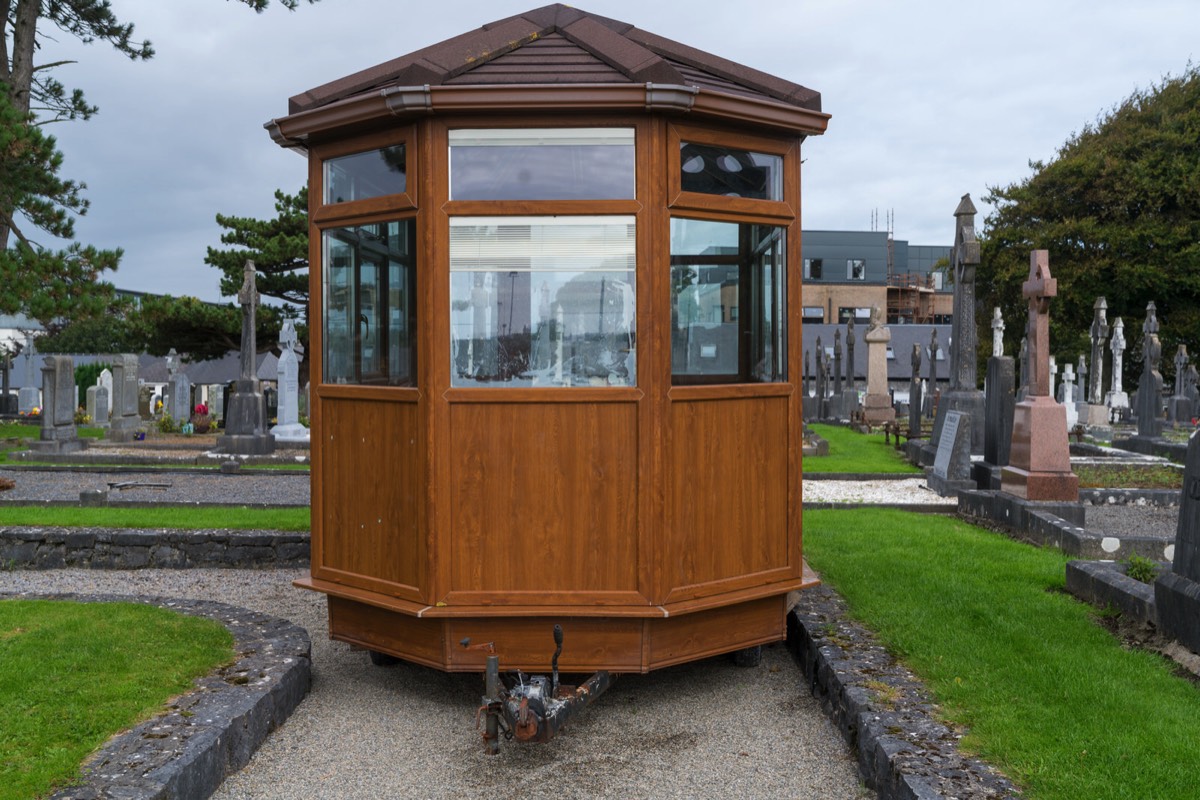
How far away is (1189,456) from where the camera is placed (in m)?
5.51

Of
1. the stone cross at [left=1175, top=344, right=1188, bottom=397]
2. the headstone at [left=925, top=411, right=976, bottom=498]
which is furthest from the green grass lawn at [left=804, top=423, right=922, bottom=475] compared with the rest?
the stone cross at [left=1175, top=344, right=1188, bottom=397]

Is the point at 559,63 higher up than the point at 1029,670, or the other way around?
the point at 559,63

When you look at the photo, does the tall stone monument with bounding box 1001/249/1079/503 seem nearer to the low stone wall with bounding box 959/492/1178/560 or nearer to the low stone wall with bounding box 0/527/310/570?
the low stone wall with bounding box 959/492/1178/560

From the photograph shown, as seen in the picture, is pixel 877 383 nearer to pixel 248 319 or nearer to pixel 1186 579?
pixel 248 319

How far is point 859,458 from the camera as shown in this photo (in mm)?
18531

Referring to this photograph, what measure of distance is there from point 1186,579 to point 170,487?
12420mm

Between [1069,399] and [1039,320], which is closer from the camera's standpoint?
[1039,320]

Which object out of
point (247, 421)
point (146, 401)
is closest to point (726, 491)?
Answer: point (247, 421)

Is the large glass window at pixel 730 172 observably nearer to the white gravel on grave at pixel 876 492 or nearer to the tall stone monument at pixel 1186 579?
the tall stone monument at pixel 1186 579

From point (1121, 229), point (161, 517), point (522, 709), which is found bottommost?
point (161, 517)

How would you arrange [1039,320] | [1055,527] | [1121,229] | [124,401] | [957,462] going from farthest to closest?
[1121,229] → [124,401] → [957,462] → [1039,320] → [1055,527]

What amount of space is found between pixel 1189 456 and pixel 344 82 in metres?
4.98

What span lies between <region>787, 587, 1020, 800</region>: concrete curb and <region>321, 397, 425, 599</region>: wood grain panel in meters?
2.16

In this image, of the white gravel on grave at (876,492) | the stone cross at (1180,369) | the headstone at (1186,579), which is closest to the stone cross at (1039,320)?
the white gravel on grave at (876,492)
